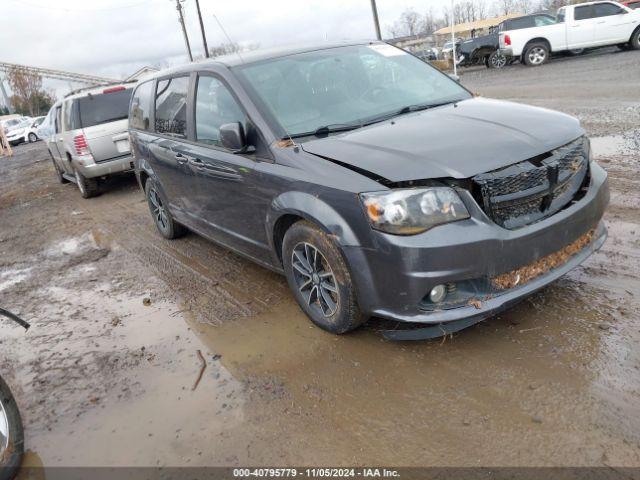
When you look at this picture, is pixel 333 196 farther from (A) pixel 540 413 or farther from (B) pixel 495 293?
(A) pixel 540 413

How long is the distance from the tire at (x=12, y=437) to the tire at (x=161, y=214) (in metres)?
3.08

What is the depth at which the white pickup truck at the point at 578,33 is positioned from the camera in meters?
17.1

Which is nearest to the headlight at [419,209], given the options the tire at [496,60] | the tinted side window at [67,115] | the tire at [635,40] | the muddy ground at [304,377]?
the muddy ground at [304,377]

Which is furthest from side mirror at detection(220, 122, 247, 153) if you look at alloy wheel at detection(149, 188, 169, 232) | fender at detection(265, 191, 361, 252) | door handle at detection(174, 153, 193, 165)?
alloy wheel at detection(149, 188, 169, 232)

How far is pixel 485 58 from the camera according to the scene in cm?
2150

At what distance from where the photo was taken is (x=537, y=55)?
733 inches

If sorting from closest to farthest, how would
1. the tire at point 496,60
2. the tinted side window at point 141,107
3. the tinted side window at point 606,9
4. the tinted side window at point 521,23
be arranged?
1. the tinted side window at point 141,107
2. the tinted side window at point 606,9
3. the tinted side window at point 521,23
4. the tire at point 496,60

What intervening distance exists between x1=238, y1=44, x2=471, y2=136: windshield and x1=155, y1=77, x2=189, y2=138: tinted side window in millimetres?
923

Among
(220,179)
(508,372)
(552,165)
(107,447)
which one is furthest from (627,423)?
(220,179)

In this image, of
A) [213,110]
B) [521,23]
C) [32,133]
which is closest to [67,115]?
[213,110]

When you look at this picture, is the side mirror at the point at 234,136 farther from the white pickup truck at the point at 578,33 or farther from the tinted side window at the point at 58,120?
the white pickup truck at the point at 578,33

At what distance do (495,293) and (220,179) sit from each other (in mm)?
2259

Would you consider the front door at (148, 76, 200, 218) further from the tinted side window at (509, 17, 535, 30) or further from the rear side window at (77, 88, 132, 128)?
the tinted side window at (509, 17, 535, 30)

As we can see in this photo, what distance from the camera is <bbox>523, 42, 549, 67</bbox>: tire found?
18344 mm
